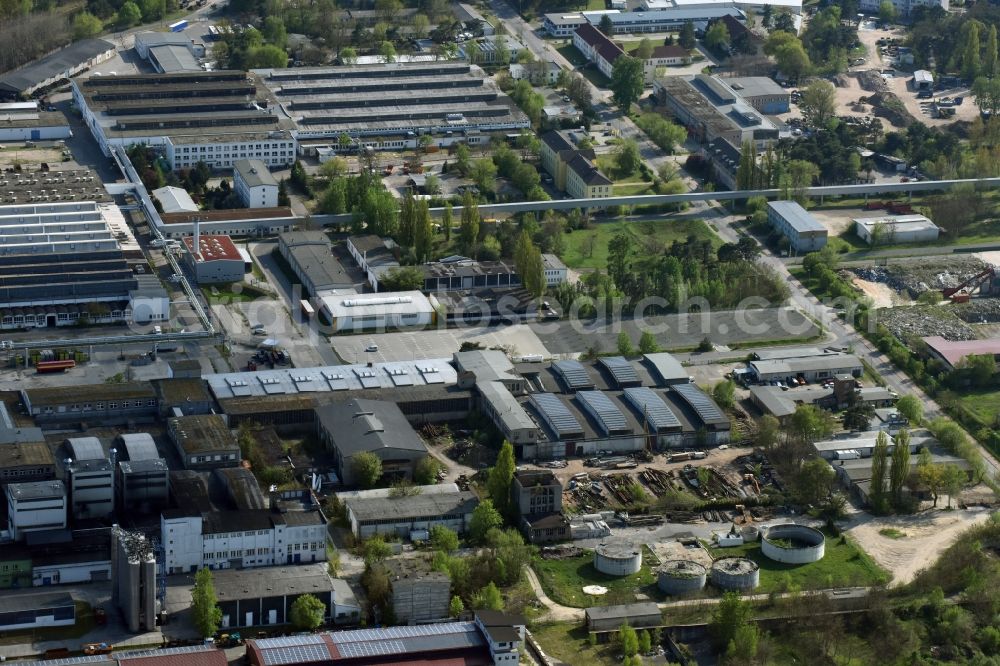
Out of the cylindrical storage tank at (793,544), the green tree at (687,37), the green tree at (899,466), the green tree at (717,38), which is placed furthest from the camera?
the green tree at (717,38)

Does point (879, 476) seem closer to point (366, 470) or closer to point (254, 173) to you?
point (366, 470)

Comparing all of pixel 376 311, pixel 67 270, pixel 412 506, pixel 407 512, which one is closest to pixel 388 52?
pixel 376 311

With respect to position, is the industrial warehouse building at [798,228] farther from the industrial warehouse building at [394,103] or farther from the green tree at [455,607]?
the green tree at [455,607]

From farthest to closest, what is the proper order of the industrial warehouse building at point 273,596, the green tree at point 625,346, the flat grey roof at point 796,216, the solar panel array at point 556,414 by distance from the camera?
the flat grey roof at point 796,216, the green tree at point 625,346, the solar panel array at point 556,414, the industrial warehouse building at point 273,596

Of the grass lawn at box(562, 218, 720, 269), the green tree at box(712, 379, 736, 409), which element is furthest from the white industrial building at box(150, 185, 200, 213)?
the green tree at box(712, 379, 736, 409)

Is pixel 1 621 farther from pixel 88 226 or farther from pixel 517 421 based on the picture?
pixel 88 226

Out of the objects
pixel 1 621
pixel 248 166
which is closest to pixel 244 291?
pixel 248 166

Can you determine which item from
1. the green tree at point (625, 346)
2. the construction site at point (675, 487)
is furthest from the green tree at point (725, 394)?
the green tree at point (625, 346)
